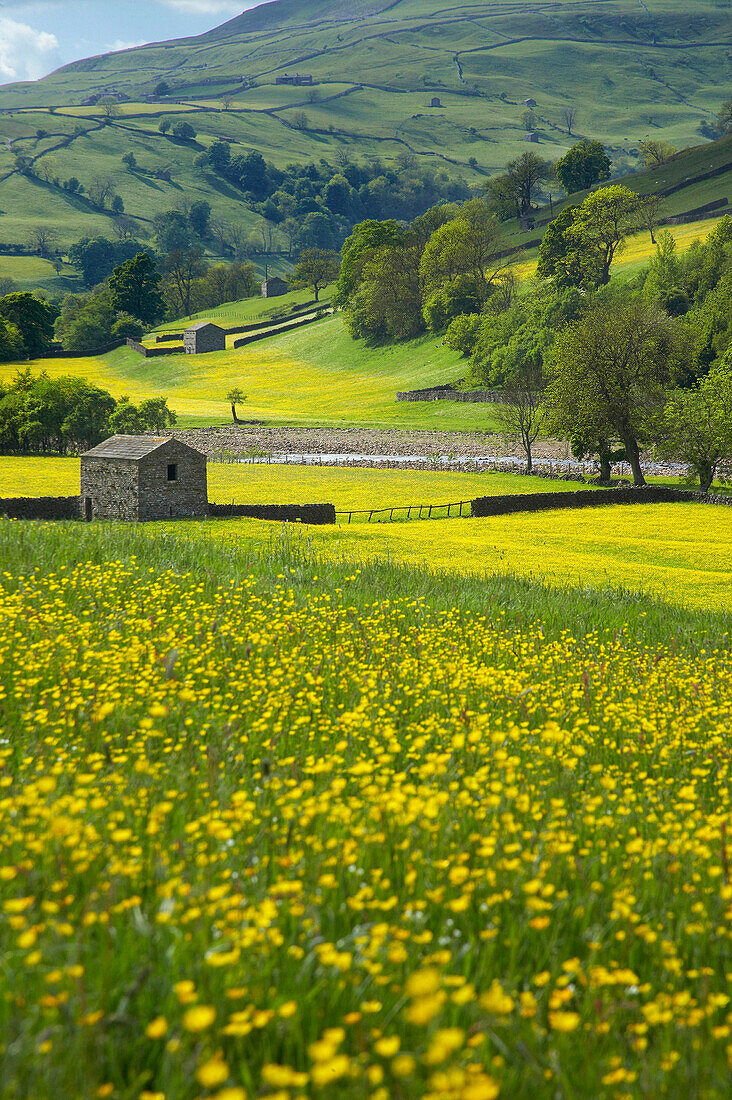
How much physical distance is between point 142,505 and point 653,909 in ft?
122

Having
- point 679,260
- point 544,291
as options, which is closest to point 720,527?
point 679,260

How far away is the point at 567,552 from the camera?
30672 millimetres

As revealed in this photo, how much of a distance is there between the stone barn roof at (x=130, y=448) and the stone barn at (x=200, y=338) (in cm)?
8839

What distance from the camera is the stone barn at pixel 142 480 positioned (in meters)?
38.3

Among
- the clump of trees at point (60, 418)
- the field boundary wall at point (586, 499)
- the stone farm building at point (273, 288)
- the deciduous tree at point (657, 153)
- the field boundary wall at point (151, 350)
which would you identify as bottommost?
the field boundary wall at point (586, 499)

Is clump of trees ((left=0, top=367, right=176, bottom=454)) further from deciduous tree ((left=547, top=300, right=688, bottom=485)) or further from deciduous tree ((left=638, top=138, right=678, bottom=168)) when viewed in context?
deciduous tree ((left=638, top=138, right=678, bottom=168))

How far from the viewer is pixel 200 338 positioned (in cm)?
12338

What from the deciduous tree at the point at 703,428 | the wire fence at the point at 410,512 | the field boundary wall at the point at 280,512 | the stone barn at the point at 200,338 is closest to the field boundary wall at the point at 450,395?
the deciduous tree at the point at 703,428

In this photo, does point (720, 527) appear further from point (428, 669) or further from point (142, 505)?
point (428, 669)

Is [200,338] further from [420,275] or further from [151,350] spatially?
[420,275]

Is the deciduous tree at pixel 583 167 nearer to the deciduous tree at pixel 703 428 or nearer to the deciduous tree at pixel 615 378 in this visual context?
the deciduous tree at pixel 615 378

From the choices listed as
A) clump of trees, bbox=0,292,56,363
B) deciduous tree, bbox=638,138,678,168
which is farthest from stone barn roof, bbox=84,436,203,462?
deciduous tree, bbox=638,138,678,168

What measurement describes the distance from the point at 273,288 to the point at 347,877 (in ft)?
555

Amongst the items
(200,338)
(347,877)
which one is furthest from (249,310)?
(347,877)
